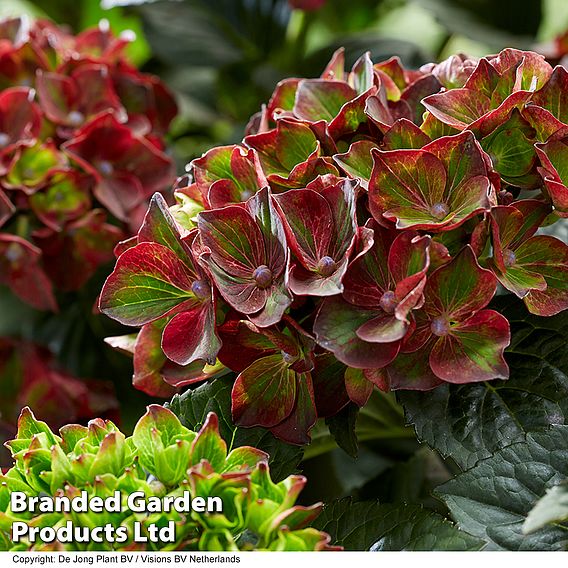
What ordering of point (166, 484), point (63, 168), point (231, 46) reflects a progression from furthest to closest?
point (231, 46)
point (63, 168)
point (166, 484)

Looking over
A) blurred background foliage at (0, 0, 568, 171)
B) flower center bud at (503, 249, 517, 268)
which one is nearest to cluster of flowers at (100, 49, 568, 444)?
flower center bud at (503, 249, 517, 268)

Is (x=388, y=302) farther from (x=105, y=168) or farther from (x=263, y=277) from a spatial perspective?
(x=105, y=168)

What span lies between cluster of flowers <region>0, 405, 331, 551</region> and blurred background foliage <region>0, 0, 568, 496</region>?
14.6 inches

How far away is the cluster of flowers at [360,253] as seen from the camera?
452 mm

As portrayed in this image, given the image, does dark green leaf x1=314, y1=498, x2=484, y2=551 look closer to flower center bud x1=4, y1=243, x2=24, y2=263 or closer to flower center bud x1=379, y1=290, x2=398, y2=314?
flower center bud x1=379, y1=290, x2=398, y2=314

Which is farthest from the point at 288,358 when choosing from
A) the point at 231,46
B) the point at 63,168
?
the point at 231,46

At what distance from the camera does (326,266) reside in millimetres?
454

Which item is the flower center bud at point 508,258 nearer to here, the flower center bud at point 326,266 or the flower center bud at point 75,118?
the flower center bud at point 326,266

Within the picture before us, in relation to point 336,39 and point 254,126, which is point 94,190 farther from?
point 336,39

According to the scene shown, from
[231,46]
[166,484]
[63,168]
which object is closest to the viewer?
[166,484]

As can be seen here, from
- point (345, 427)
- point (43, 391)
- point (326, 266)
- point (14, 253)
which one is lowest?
point (43, 391)

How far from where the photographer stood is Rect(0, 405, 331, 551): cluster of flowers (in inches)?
15.4

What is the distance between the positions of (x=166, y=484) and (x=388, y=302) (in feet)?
0.45

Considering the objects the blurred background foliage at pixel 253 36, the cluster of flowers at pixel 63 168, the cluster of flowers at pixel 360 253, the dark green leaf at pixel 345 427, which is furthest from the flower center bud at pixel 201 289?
the blurred background foliage at pixel 253 36
